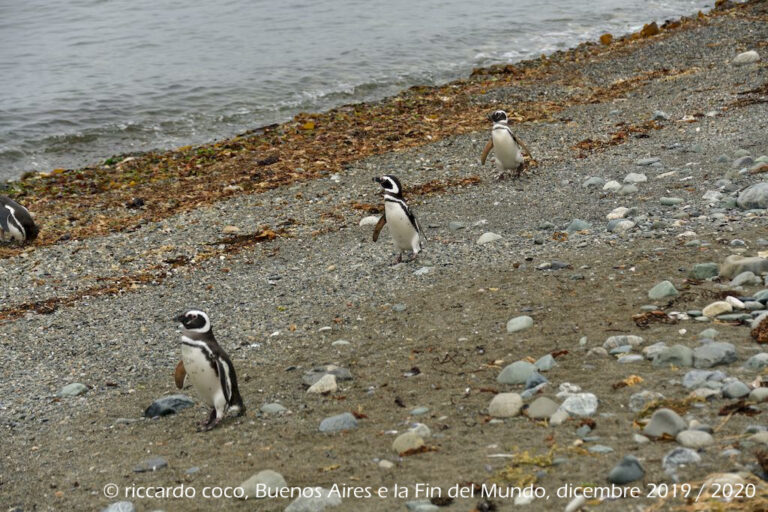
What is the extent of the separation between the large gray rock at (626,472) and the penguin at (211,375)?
2.40 meters

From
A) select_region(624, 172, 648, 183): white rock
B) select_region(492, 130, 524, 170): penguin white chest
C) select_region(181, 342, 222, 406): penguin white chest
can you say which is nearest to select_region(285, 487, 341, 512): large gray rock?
select_region(181, 342, 222, 406): penguin white chest

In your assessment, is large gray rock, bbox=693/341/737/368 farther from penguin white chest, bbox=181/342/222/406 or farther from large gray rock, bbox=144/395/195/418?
large gray rock, bbox=144/395/195/418

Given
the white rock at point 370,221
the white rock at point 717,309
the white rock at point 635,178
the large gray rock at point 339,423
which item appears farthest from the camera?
the white rock at point 370,221

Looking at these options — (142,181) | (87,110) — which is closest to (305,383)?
(142,181)

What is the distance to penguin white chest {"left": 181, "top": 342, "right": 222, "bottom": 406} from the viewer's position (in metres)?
5.09

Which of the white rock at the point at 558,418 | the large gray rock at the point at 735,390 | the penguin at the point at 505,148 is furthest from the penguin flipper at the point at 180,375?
the penguin at the point at 505,148

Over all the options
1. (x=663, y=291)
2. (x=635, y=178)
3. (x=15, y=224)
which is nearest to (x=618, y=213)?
Answer: (x=635, y=178)

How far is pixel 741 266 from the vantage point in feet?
18.7

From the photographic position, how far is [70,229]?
10.3 metres

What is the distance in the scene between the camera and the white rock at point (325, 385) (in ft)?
17.3

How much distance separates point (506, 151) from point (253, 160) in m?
4.19

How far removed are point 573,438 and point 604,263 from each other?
277 cm

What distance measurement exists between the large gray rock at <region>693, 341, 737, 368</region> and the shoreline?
23.3 feet

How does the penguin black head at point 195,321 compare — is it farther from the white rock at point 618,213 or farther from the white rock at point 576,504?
the white rock at point 618,213
